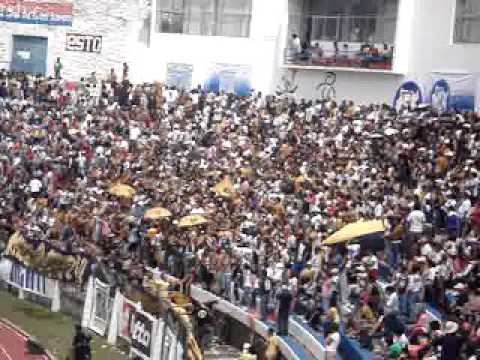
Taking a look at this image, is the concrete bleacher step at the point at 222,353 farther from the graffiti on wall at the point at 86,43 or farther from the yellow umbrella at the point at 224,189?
the graffiti on wall at the point at 86,43

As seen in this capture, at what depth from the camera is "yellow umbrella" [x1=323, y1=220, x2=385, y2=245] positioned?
76.1 ft

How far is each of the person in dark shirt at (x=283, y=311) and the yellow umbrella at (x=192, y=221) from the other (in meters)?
5.91

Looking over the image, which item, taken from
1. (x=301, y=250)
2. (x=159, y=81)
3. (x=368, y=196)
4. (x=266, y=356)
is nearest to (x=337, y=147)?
(x=368, y=196)

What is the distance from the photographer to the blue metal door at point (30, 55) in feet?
158

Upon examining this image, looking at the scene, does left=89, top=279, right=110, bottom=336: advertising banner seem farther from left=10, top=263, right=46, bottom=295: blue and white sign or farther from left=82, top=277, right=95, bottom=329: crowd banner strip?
left=10, top=263, right=46, bottom=295: blue and white sign

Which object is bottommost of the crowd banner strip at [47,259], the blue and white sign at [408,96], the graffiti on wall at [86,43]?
the crowd banner strip at [47,259]

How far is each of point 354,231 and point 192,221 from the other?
6055 millimetres

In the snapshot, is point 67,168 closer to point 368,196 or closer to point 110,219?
point 110,219

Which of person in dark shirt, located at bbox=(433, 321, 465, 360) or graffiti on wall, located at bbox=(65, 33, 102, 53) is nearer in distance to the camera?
person in dark shirt, located at bbox=(433, 321, 465, 360)

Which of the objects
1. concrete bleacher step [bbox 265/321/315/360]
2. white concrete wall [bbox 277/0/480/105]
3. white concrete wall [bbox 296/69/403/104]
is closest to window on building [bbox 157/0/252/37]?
white concrete wall [bbox 296/69/403/104]

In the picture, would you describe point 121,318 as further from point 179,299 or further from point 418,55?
point 418,55

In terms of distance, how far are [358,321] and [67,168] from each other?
18.0 meters

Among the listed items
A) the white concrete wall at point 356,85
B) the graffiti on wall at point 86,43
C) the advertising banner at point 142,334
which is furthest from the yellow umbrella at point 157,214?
the graffiti on wall at point 86,43

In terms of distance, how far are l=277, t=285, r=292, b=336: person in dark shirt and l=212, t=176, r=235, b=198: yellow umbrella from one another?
8.24 meters
